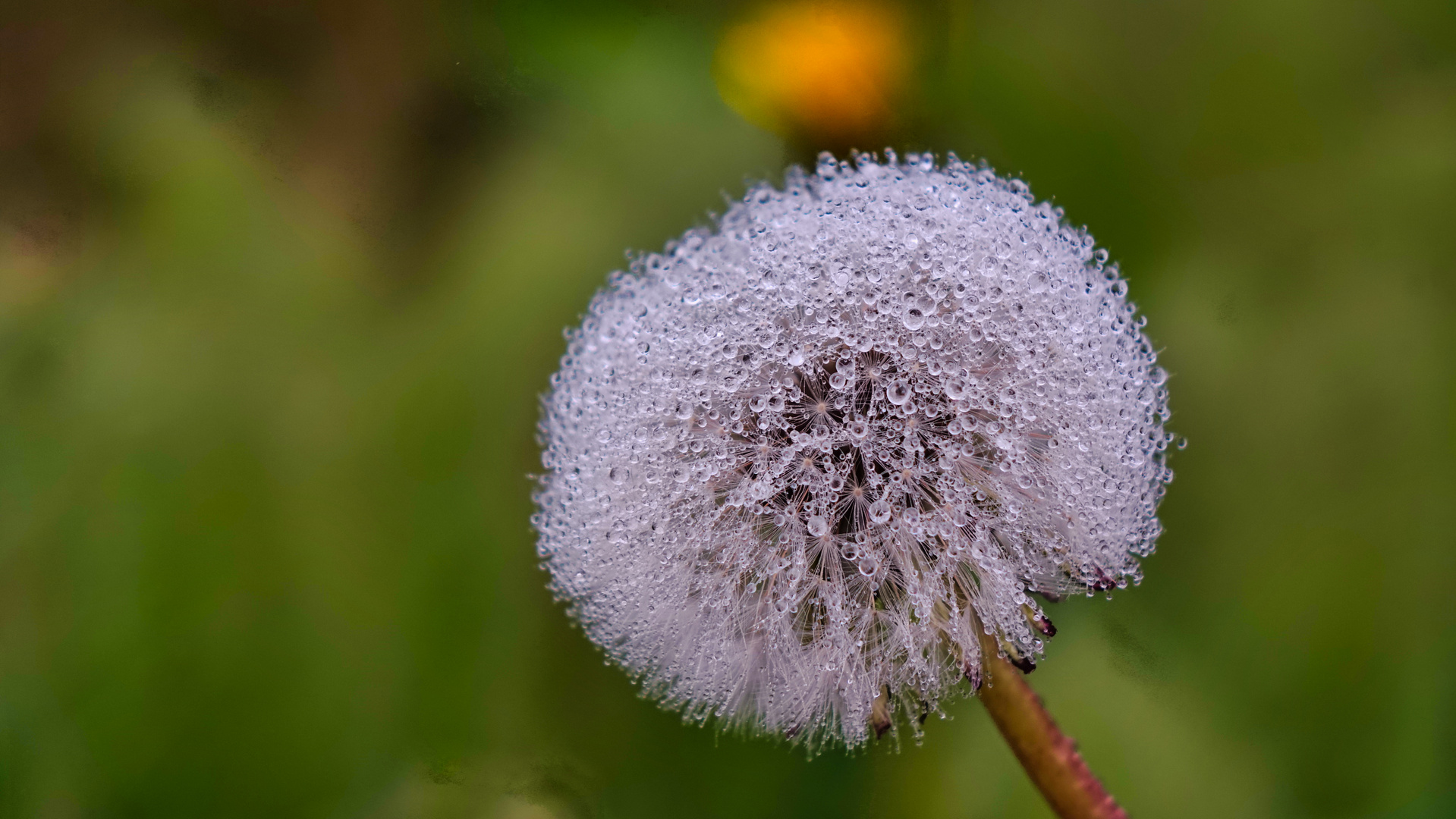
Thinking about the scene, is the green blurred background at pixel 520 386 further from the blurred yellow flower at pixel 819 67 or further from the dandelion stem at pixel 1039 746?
the dandelion stem at pixel 1039 746

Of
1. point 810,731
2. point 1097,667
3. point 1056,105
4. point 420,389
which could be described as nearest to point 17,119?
point 420,389

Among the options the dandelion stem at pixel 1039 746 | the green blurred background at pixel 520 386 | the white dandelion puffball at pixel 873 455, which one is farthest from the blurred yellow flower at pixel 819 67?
the dandelion stem at pixel 1039 746

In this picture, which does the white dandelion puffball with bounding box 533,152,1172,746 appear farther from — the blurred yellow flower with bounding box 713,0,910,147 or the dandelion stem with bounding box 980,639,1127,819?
the blurred yellow flower with bounding box 713,0,910,147

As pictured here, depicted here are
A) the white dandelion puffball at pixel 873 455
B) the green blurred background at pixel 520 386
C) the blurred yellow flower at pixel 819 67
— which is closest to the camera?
the white dandelion puffball at pixel 873 455

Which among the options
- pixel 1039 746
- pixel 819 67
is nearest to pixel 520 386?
pixel 819 67

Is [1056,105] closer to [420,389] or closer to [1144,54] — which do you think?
[1144,54]

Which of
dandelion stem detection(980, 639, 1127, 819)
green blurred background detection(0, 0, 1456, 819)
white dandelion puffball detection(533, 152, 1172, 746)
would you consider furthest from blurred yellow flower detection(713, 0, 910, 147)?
dandelion stem detection(980, 639, 1127, 819)
